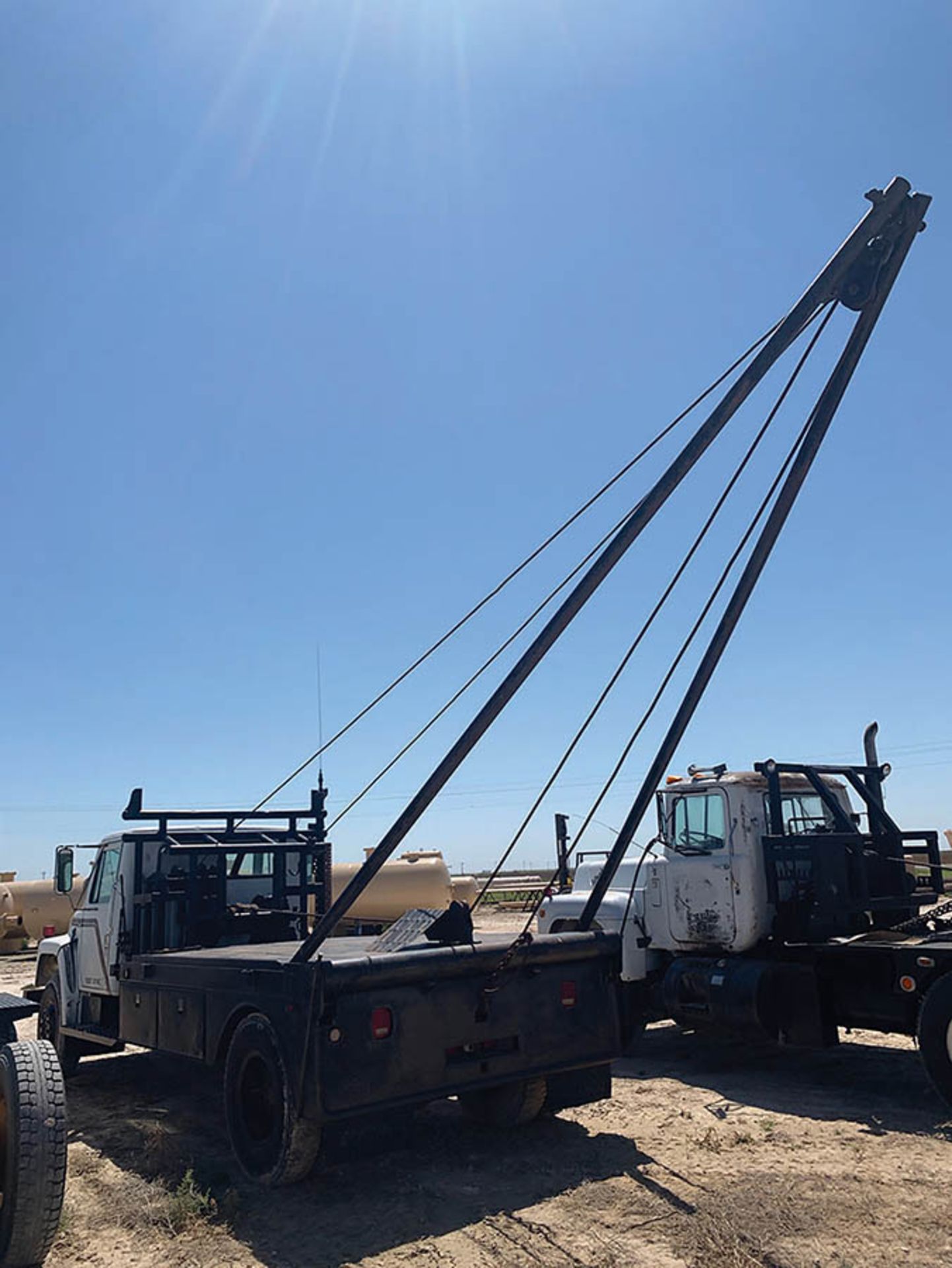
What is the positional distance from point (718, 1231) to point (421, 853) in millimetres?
24429

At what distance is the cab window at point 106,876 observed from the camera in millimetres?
10602

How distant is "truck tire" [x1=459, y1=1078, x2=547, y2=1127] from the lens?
26.9 ft

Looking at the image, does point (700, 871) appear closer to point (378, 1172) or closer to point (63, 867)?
point (378, 1172)

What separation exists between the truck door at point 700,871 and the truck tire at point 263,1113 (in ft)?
18.4

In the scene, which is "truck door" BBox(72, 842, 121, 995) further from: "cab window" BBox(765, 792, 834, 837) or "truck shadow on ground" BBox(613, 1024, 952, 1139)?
"cab window" BBox(765, 792, 834, 837)

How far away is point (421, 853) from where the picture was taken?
30.1 m

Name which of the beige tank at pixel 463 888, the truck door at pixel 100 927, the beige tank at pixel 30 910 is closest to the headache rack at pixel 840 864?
the truck door at pixel 100 927

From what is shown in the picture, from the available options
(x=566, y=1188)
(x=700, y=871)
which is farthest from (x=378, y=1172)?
(x=700, y=871)

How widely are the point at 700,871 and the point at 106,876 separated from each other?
6306 millimetres

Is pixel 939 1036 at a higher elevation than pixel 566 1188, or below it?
higher

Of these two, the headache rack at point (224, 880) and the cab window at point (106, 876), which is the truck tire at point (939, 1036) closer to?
the headache rack at point (224, 880)

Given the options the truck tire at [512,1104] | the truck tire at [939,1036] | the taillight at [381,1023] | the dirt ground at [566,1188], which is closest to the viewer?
the dirt ground at [566,1188]

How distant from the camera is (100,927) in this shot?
10586 mm

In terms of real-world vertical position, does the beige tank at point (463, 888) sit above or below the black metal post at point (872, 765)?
below
